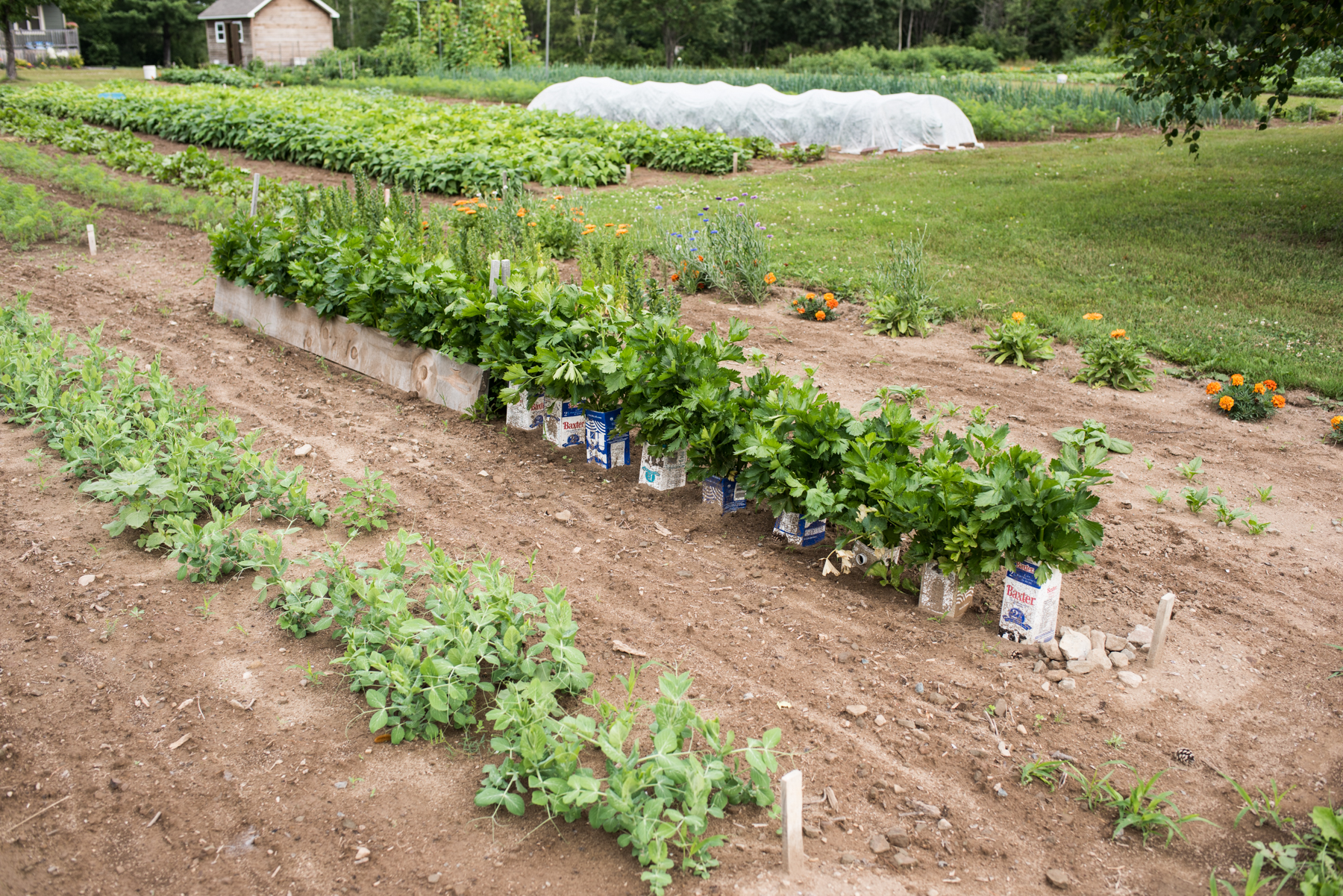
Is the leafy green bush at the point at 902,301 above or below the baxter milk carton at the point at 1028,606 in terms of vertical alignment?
above

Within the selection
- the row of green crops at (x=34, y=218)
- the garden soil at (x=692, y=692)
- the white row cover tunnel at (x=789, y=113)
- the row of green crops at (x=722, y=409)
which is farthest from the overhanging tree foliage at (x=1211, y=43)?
the row of green crops at (x=34, y=218)

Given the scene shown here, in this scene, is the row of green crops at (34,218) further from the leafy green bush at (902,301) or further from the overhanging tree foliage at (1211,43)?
the overhanging tree foliage at (1211,43)

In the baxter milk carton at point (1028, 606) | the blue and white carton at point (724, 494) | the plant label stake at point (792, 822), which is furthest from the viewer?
the blue and white carton at point (724, 494)

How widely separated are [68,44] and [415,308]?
177 feet

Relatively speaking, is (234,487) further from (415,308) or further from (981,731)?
(981,731)

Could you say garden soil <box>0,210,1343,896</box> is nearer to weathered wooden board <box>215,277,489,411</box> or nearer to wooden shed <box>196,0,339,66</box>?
weathered wooden board <box>215,277,489,411</box>

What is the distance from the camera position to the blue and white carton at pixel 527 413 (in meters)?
5.16

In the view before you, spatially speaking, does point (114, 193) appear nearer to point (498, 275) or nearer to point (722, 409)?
point (498, 275)

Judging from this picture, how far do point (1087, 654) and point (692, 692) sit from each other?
140 centimetres

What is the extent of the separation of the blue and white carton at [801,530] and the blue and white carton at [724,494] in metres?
0.32

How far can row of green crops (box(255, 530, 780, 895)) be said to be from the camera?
7.76 feet

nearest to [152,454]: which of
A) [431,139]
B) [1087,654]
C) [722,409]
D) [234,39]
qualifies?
[722,409]

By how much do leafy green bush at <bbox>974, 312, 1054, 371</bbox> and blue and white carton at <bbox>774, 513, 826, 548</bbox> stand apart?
9.37 feet

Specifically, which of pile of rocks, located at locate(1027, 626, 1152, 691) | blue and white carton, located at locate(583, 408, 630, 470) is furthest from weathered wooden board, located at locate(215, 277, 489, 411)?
pile of rocks, located at locate(1027, 626, 1152, 691)
